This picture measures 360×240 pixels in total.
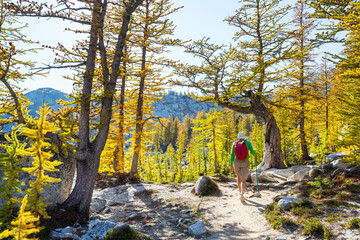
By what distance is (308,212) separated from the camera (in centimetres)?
525

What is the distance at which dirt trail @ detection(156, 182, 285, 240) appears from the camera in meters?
5.14

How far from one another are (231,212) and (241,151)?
216 centimetres

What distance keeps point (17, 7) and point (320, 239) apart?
8.85 metres

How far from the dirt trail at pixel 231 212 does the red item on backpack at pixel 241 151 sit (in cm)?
167

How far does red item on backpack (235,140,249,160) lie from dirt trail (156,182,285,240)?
5.47 ft

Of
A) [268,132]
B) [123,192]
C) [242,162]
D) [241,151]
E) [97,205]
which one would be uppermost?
[268,132]

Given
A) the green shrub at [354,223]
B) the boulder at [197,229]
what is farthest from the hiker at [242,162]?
the green shrub at [354,223]

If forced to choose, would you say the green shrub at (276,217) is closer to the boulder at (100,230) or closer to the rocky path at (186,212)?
the rocky path at (186,212)

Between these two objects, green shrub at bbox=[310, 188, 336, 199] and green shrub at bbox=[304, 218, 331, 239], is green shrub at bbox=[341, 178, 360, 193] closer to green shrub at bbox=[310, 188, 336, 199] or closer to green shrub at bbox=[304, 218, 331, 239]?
green shrub at bbox=[310, 188, 336, 199]

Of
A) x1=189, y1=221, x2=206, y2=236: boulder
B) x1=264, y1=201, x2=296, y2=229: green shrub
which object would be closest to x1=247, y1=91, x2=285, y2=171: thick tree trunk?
x1=264, y1=201, x2=296, y2=229: green shrub

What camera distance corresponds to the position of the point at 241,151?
7.51 meters

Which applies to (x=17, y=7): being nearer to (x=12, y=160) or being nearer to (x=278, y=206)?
(x=12, y=160)

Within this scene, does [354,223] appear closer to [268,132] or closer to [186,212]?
[186,212]

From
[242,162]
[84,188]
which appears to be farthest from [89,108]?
[242,162]
